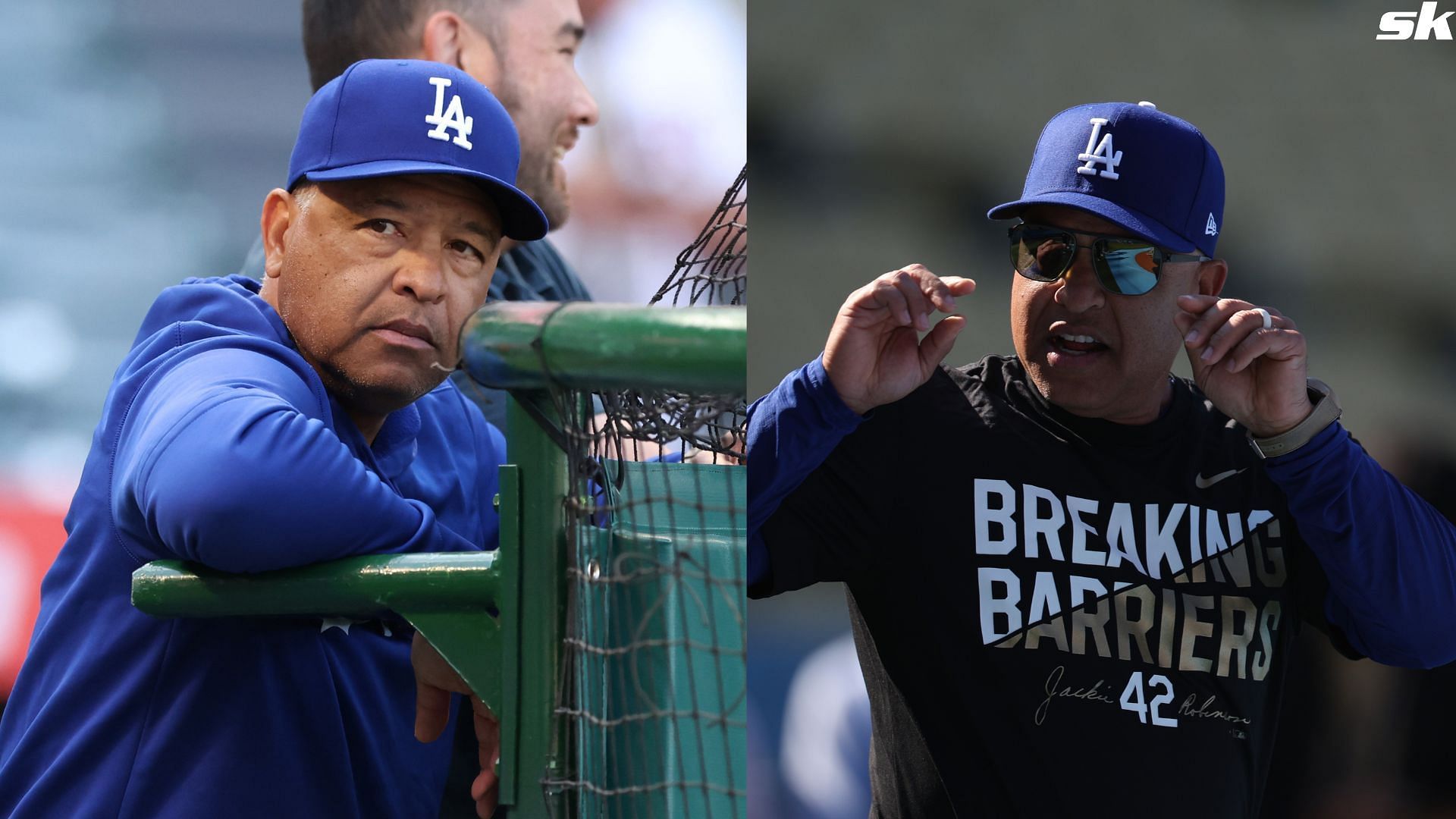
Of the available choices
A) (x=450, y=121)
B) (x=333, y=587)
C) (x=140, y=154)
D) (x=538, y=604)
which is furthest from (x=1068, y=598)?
(x=140, y=154)

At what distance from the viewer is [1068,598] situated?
1488 millimetres

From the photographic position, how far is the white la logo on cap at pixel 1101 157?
143 cm

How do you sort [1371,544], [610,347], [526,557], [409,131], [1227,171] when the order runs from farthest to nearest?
[409,131], [1227,171], [1371,544], [526,557], [610,347]

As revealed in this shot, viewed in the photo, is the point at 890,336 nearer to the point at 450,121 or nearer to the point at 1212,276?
the point at 1212,276

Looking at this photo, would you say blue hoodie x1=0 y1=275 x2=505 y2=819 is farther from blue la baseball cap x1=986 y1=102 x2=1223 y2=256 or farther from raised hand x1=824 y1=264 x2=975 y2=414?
blue la baseball cap x1=986 y1=102 x2=1223 y2=256

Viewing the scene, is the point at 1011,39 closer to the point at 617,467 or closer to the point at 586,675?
the point at 617,467

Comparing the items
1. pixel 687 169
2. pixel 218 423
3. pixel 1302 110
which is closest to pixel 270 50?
pixel 687 169

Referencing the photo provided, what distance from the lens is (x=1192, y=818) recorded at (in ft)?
4.87

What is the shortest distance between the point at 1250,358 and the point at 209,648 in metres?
1.23

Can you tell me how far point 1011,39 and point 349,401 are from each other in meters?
1.01

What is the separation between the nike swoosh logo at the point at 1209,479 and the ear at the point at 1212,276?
8.1 inches

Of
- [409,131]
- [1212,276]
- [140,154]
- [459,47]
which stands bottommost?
[1212,276]

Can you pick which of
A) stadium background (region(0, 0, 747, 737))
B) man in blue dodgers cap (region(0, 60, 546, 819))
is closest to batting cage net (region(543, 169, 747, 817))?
man in blue dodgers cap (region(0, 60, 546, 819))

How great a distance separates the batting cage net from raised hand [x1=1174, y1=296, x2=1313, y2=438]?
1.61 feet
